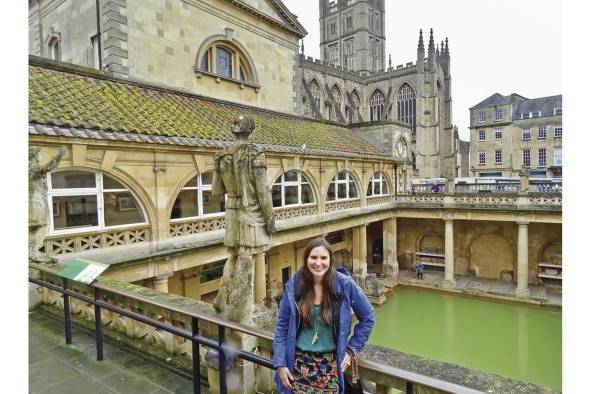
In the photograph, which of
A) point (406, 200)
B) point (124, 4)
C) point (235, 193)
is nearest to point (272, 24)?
point (124, 4)

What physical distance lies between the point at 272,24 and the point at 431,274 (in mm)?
17794

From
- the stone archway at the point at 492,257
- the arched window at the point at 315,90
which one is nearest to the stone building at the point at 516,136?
the arched window at the point at 315,90

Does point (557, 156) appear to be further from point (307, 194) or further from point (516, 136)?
point (307, 194)

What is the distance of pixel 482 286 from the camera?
810 inches

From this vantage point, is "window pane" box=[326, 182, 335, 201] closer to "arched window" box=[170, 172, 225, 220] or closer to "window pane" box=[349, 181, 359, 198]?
"window pane" box=[349, 181, 359, 198]

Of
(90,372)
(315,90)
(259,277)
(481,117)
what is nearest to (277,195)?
(259,277)

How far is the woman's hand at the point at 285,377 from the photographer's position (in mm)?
2482

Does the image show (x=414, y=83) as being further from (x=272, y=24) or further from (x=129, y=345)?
(x=129, y=345)

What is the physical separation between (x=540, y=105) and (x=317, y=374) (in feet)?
155

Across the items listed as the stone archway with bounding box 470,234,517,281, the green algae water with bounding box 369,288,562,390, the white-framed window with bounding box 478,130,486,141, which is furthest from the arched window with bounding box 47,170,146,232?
the white-framed window with bounding box 478,130,486,141

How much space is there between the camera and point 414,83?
148 feet

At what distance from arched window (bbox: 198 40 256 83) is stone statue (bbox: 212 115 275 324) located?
1257 centimetres

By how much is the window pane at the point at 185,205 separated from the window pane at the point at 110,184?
232 cm

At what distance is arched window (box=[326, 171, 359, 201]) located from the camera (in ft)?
58.4
